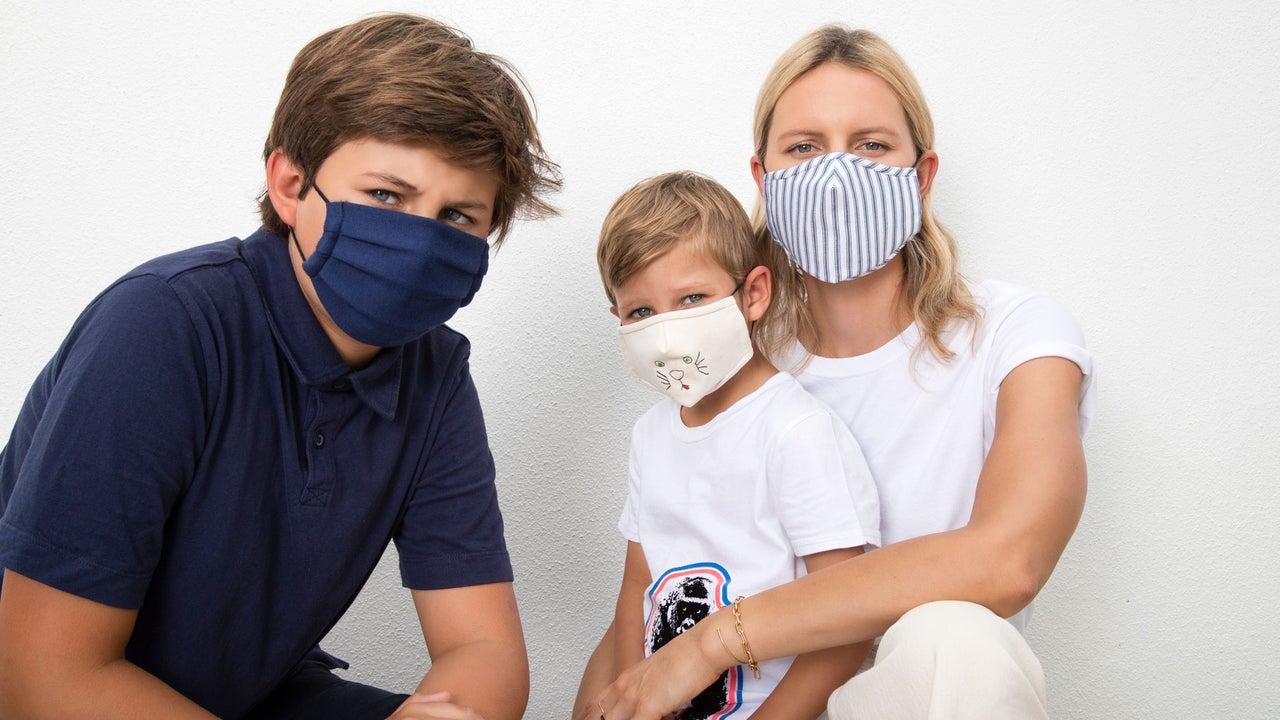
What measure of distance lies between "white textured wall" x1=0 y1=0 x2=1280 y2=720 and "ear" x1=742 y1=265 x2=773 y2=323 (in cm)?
56

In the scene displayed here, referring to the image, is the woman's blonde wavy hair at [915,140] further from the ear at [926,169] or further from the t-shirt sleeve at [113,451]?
the t-shirt sleeve at [113,451]

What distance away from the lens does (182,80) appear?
2.19 metres

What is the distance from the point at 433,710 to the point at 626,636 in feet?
1.55

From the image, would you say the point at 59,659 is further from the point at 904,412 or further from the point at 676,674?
the point at 904,412

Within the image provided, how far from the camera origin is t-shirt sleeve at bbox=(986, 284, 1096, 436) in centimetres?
147

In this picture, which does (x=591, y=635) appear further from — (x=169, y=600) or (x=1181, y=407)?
(x=1181, y=407)

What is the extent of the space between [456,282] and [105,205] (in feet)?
4.19

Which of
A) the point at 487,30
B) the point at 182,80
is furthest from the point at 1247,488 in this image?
the point at 182,80

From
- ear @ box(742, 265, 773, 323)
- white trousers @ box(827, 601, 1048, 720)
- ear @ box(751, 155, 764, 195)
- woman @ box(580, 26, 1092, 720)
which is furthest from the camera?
ear @ box(751, 155, 764, 195)

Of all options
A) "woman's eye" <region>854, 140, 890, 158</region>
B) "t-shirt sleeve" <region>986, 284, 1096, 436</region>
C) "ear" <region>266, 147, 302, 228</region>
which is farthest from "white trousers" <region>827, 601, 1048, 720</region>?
"ear" <region>266, 147, 302, 228</region>

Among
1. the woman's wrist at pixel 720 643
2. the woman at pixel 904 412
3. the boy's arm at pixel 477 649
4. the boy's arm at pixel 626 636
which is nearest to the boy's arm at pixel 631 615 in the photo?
the boy's arm at pixel 626 636

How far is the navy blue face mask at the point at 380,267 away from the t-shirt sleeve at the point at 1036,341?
86 centimetres

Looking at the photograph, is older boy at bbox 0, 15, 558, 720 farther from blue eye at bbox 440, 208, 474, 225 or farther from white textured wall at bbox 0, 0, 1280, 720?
white textured wall at bbox 0, 0, 1280, 720

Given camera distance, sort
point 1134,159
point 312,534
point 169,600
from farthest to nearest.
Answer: point 1134,159, point 312,534, point 169,600
